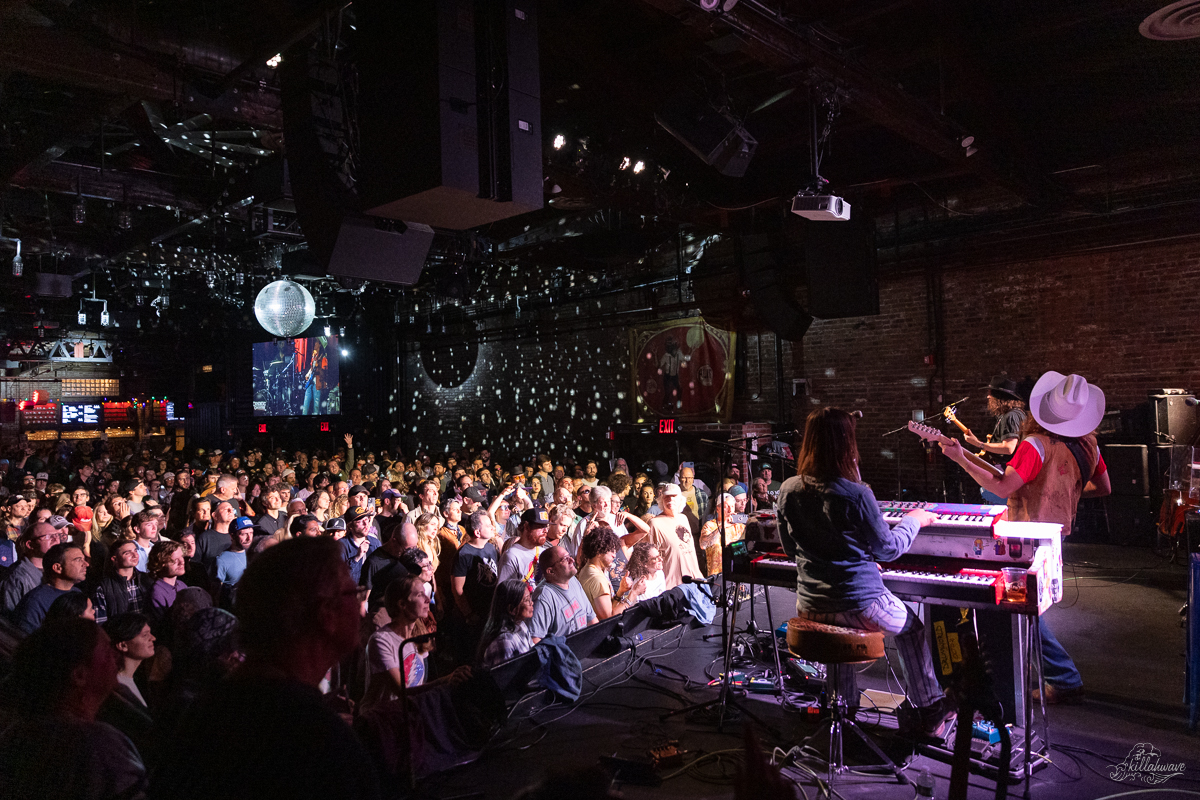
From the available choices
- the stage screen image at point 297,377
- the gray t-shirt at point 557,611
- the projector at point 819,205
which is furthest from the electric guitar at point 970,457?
the stage screen image at point 297,377

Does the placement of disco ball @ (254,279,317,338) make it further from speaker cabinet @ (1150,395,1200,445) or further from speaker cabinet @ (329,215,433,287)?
speaker cabinet @ (1150,395,1200,445)

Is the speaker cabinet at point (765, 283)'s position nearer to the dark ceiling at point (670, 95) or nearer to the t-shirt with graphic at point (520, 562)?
the dark ceiling at point (670, 95)

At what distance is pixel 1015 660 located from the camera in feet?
11.4

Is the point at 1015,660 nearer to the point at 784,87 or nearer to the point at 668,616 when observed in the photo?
the point at 668,616

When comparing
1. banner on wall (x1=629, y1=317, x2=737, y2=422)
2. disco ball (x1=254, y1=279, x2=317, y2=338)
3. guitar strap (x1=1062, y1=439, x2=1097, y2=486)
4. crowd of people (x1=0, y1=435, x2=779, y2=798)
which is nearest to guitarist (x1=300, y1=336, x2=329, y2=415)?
banner on wall (x1=629, y1=317, x2=737, y2=422)

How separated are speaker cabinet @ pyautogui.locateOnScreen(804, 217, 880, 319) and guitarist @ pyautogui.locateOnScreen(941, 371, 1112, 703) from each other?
3.91 meters

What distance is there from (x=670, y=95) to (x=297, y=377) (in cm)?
1473

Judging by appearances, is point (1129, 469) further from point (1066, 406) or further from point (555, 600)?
point (555, 600)

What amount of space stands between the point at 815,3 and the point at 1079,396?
297cm

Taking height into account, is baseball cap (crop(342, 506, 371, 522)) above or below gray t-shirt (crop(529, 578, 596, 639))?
above

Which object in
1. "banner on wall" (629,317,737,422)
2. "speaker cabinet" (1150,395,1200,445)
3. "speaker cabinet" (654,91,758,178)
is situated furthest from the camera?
"banner on wall" (629,317,737,422)

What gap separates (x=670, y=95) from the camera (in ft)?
18.4

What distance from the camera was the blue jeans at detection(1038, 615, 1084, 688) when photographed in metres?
3.92

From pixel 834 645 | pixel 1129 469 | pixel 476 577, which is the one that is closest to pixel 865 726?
pixel 834 645
